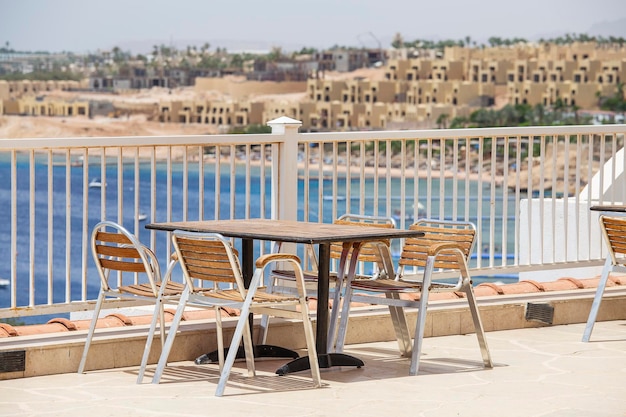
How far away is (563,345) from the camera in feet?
24.2

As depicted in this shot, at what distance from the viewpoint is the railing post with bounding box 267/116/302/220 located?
297 inches

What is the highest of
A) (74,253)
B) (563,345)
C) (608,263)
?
(608,263)

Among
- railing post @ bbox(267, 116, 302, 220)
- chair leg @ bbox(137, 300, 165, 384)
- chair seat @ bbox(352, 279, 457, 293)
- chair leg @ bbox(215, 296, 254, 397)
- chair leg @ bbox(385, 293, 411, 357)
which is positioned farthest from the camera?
railing post @ bbox(267, 116, 302, 220)

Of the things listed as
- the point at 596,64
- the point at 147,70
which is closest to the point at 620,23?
the point at 596,64

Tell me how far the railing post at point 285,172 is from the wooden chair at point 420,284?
2.92 ft

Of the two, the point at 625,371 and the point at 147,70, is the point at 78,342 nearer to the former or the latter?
the point at 625,371

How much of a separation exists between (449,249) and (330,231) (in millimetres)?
657

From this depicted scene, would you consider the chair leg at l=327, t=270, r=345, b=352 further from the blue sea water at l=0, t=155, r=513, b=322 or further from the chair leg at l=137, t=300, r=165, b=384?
the blue sea water at l=0, t=155, r=513, b=322

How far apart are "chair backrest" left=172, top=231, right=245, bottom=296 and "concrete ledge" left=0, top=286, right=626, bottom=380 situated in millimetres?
880

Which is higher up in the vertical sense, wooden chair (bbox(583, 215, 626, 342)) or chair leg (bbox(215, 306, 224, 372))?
wooden chair (bbox(583, 215, 626, 342))

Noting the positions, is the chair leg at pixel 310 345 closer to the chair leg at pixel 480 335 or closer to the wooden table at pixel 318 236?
the wooden table at pixel 318 236

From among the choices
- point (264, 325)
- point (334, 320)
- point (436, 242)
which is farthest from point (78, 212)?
point (334, 320)

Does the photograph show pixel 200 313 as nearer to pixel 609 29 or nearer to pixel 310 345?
pixel 310 345

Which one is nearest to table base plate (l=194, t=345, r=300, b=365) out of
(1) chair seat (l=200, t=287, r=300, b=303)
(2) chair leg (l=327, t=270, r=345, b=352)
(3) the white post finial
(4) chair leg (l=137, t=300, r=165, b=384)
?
(2) chair leg (l=327, t=270, r=345, b=352)
